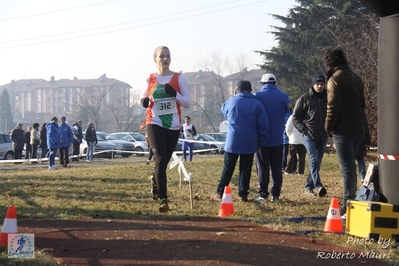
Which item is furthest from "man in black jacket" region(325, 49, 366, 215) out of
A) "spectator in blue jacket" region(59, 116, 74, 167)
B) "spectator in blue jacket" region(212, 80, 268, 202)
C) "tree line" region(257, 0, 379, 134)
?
"tree line" region(257, 0, 379, 134)

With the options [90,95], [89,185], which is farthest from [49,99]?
[89,185]

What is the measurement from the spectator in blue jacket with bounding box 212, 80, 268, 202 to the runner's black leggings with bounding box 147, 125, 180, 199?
1.40 m

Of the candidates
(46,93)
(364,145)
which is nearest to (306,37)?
(364,145)

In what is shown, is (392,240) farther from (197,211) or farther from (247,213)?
(197,211)

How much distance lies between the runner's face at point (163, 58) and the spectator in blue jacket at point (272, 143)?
2122 millimetres

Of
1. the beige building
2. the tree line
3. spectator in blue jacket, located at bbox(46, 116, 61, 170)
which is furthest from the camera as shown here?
the beige building

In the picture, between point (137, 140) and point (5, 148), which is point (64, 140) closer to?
point (5, 148)

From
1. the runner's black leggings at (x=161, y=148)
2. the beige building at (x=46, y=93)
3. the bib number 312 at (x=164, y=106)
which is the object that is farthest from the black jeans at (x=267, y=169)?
the beige building at (x=46, y=93)

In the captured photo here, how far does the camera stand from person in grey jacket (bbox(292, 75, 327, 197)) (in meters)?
10.9

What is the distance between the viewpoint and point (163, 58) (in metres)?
8.78

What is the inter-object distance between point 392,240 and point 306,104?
4570 mm

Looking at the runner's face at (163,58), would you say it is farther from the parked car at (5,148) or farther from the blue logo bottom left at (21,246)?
the parked car at (5,148)

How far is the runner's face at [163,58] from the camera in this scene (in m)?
8.78

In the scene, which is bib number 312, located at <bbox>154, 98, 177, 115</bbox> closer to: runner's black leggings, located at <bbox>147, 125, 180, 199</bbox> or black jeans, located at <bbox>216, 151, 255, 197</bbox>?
runner's black leggings, located at <bbox>147, 125, 180, 199</bbox>
